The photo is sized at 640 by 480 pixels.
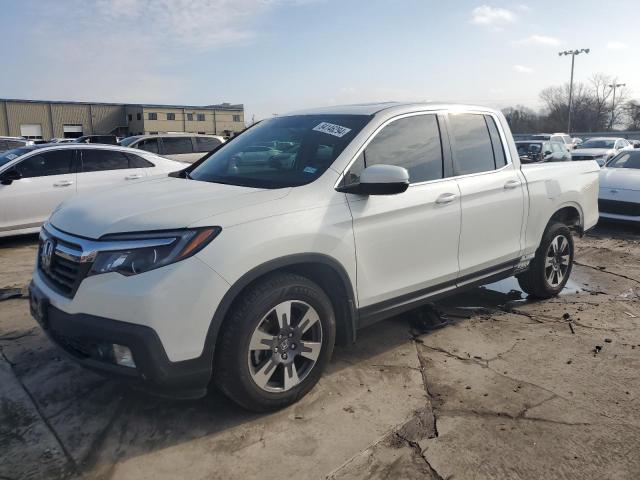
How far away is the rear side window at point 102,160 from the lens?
8.50m

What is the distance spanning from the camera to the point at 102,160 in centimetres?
866

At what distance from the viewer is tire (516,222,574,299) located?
17.0 ft

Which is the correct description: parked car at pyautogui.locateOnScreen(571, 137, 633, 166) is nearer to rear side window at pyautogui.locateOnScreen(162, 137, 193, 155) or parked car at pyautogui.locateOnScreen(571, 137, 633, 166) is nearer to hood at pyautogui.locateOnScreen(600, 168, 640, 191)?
hood at pyautogui.locateOnScreen(600, 168, 640, 191)

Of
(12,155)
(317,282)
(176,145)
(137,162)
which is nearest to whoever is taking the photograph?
(317,282)

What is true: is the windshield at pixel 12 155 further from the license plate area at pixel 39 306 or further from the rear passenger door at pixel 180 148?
the rear passenger door at pixel 180 148

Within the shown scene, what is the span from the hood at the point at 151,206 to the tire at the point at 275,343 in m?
0.50

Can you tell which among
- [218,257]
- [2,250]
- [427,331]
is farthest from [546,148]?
[218,257]

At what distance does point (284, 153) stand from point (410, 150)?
939 mm

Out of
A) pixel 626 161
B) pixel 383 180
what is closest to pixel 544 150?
pixel 626 161

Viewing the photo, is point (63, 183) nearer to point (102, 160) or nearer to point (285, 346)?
point (102, 160)

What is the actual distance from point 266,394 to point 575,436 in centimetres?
178

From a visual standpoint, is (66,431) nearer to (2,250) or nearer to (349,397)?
(349,397)

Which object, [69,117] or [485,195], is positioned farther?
[69,117]

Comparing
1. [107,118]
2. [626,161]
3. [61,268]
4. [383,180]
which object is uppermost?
[107,118]
